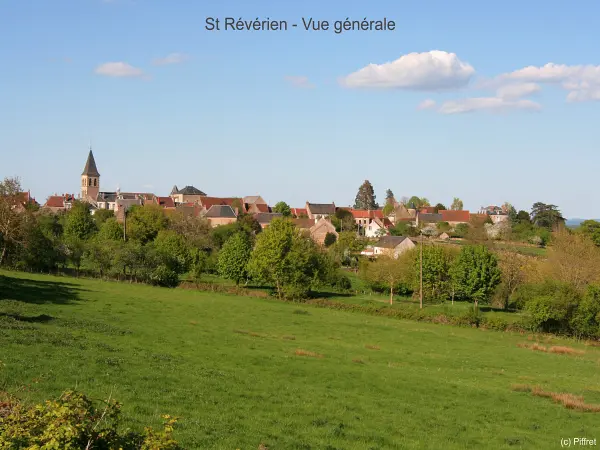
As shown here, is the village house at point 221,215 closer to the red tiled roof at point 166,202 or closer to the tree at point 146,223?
the red tiled roof at point 166,202

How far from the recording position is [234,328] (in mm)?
40938

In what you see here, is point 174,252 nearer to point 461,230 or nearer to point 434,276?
point 434,276

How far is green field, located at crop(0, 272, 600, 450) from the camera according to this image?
58.2 feet

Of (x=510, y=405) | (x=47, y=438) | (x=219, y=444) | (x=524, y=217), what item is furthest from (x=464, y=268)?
(x=524, y=217)

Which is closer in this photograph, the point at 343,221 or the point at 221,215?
the point at 221,215

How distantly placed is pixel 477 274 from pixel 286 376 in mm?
47146

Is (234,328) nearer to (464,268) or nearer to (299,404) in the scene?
(299,404)

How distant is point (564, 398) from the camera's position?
85.6 feet

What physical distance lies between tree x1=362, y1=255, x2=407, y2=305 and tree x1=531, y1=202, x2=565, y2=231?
85.0m

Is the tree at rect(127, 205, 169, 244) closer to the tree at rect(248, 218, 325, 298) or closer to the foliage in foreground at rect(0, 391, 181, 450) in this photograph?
the tree at rect(248, 218, 325, 298)

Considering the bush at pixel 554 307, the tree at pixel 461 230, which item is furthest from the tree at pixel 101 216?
the bush at pixel 554 307

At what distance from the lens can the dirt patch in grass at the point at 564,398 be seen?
985 inches

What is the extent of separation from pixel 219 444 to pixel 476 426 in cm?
1050

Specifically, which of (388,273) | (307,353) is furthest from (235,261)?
(307,353)
